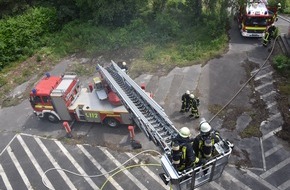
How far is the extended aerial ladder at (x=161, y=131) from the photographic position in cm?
797

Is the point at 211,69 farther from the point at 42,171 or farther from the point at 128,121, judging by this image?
the point at 42,171

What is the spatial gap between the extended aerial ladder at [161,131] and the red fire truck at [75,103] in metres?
0.85

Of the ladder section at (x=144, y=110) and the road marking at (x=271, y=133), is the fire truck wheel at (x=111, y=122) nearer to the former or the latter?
the ladder section at (x=144, y=110)

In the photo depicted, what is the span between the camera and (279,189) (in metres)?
10.7

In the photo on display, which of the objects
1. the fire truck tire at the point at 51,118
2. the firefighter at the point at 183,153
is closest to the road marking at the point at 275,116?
the firefighter at the point at 183,153

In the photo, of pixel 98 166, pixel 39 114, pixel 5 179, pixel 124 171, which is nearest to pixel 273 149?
pixel 124 171

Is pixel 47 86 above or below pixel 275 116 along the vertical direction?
above

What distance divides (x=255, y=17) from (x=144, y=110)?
11.9 m

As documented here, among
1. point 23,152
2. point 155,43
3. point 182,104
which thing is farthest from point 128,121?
point 155,43

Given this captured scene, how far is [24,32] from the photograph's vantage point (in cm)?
2136

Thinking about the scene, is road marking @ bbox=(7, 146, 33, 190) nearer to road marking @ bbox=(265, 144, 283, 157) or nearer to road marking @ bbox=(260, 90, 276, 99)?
road marking @ bbox=(265, 144, 283, 157)

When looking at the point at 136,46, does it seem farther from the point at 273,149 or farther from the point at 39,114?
the point at 273,149

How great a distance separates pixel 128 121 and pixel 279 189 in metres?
6.74

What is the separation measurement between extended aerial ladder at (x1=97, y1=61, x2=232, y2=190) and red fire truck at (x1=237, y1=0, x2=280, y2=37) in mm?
9955
